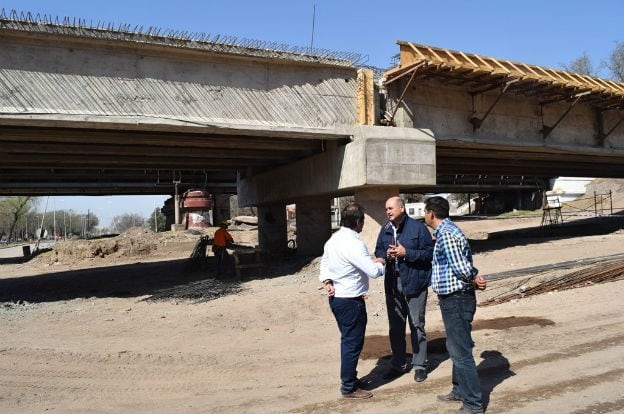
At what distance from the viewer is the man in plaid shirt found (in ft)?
13.9

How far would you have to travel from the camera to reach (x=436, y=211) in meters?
4.54

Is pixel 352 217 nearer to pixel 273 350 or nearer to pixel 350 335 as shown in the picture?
pixel 350 335

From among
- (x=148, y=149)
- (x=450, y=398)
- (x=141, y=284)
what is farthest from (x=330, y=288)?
(x=141, y=284)

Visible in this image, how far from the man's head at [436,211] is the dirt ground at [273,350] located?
5.24 feet

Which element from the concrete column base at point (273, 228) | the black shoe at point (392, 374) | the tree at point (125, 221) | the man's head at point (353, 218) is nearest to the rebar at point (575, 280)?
the black shoe at point (392, 374)

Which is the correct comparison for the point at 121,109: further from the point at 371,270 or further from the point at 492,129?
the point at 492,129

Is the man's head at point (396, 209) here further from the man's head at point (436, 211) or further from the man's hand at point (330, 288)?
the man's hand at point (330, 288)

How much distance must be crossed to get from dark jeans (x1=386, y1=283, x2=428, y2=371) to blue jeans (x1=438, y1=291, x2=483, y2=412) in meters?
0.80

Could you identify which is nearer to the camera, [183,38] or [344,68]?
[183,38]

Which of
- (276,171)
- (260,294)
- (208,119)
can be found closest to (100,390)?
(260,294)

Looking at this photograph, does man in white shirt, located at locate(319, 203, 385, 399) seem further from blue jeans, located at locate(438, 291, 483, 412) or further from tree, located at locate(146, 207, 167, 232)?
tree, located at locate(146, 207, 167, 232)

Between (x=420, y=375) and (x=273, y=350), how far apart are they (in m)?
2.31

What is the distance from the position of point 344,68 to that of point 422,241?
8134mm

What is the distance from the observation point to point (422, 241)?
16.8 ft
